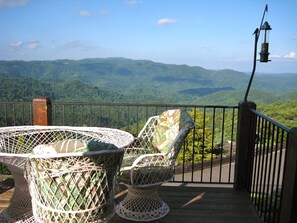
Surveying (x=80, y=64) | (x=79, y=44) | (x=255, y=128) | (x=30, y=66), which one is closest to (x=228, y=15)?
(x=255, y=128)

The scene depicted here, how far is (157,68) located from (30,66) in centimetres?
4896

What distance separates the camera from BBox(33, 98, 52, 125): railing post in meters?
3.50

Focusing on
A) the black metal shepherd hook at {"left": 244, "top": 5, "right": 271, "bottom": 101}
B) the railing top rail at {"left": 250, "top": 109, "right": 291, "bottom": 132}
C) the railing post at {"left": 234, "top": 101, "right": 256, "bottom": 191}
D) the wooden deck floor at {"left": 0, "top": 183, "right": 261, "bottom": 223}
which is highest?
the black metal shepherd hook at {"left": 244, "top": 5, "right": 271, "bottom": 101}

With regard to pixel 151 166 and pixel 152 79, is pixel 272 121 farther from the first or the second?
pixel 152 79

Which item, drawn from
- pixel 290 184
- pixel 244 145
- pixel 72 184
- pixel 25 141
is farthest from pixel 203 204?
pixel 25 141

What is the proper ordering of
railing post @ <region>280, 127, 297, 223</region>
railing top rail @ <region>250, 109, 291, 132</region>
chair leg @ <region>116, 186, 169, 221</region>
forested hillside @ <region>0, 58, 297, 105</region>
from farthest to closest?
forested hillside @ <region>0, 58, 297, 105</region> < chair leg @ <region>116, 186, 169, 221</region> < railing top rail @ <region>250, 109, 291, 132</region> < railing post @ <region>280, 127, 297, 223</region>

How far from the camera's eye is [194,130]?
12.3 feet

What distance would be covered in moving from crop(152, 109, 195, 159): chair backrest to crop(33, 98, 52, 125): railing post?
1.51m

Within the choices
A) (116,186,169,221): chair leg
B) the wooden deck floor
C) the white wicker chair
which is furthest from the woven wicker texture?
the wooden deck floor

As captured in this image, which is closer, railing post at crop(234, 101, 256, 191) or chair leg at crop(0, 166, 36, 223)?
chair leg at crop(0, 166, 36, 223)

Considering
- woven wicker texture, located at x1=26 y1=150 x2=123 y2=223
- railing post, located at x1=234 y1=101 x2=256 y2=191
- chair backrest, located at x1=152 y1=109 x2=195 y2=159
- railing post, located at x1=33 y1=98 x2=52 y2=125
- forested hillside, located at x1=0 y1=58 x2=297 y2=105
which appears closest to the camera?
woven wicker texture, located at x1=26 y1=150 x2=123 y2=223

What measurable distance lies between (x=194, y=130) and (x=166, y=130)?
1.02m

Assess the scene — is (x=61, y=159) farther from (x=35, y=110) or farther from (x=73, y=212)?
(x=35, y=110)

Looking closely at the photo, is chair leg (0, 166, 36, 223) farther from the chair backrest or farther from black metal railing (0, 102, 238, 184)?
the chair backrest
